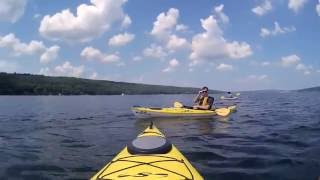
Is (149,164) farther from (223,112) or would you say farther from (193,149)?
(223,112)

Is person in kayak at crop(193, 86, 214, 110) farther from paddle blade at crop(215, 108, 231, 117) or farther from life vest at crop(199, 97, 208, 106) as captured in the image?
paddle blade at crop(215, 108, 231, 117)

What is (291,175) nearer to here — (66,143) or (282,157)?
(282,157)

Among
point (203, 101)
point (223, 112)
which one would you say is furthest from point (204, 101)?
point (223, 112)

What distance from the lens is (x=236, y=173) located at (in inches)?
435

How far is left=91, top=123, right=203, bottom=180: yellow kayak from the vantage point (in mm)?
6786

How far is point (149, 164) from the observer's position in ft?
24.1

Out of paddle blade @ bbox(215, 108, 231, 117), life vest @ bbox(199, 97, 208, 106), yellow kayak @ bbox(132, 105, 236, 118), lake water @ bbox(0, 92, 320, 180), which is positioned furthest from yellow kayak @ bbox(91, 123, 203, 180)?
paddle blade @ bbox(215, 108, 231, 117)

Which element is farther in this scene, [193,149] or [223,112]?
[223,112]

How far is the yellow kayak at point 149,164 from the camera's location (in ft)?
22.3

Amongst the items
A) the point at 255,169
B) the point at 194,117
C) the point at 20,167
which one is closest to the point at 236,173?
the point at 255,169

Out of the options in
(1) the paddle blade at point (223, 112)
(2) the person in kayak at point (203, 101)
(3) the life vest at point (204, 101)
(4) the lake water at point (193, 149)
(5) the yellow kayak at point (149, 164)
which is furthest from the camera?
(3) the life vest at point (204, 101)

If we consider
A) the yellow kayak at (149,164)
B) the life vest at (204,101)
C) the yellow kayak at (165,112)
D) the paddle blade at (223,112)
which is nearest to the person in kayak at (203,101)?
the life vest at (204,101)

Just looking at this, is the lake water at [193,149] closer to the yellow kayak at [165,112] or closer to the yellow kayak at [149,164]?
the yellow kayak at [149,164]

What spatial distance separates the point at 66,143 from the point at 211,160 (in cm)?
784
